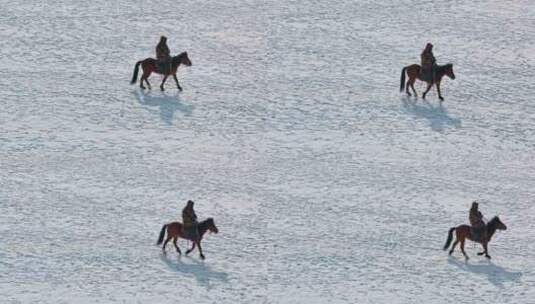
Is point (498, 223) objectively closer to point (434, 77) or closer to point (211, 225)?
point (211, 225)

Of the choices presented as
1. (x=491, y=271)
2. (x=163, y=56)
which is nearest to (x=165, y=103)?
(x=163, y=56)

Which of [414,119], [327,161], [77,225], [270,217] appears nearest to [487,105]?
[414,119]

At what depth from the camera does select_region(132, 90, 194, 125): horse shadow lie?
27.3 m

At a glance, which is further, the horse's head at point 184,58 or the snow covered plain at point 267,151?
the horse's head at point 184,58

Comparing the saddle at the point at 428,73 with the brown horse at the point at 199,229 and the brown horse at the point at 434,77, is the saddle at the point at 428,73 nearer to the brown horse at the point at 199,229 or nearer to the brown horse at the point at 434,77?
the brown horse at the point at 434,77

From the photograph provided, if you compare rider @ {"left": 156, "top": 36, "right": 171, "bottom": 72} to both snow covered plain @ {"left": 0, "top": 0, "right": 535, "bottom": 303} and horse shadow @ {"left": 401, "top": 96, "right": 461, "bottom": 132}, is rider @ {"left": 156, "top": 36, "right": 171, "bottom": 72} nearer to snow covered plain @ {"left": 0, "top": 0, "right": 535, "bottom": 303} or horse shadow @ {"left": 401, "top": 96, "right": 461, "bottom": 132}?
snow covered plain @ {"left": 0, "top": 0, "right": 535, "bottom": 303}

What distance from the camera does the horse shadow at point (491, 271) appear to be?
22.3m

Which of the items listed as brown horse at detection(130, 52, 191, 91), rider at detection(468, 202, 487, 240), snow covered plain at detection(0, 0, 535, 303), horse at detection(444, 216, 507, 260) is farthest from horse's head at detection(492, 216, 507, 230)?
brown horse at detection(130, 52, 191, 91)

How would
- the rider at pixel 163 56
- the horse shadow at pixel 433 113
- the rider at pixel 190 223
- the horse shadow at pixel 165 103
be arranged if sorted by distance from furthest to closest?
the rider at pixel 163 56
the horse shadow at pixel 165 103
the horse shadow at pixel 433 113
the rider at pixel 190 223

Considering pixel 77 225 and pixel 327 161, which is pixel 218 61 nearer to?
pixel 327 161

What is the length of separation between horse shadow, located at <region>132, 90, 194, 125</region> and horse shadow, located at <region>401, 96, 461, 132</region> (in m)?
3.13

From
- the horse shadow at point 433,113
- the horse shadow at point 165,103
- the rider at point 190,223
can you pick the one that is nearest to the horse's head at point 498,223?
the rider at point 190,223

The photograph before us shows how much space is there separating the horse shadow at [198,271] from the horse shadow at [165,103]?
4593 mm

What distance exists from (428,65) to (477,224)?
5.16 m
